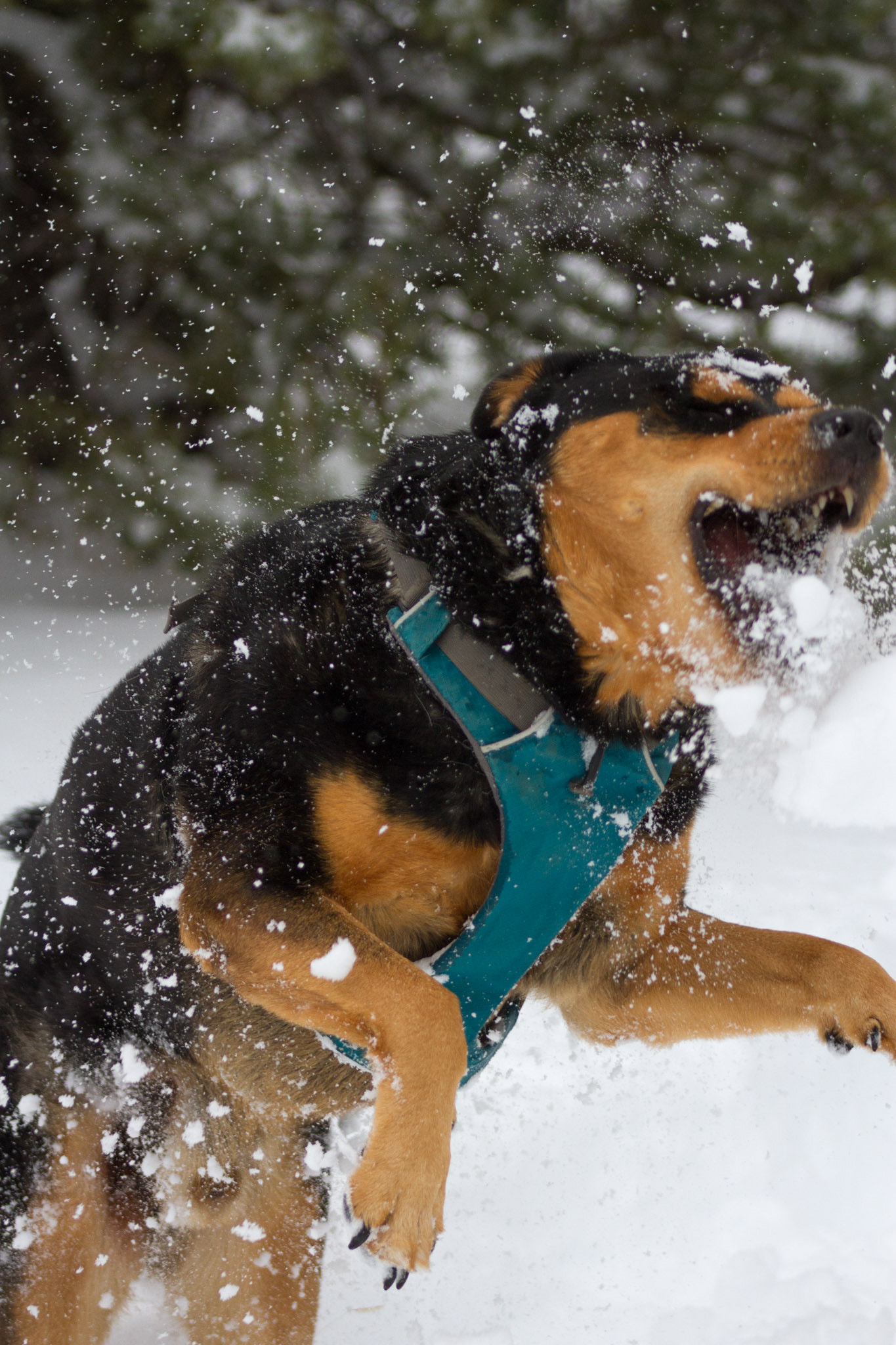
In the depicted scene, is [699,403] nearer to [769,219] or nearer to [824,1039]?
[824,1039]

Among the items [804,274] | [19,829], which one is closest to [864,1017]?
[19,829]

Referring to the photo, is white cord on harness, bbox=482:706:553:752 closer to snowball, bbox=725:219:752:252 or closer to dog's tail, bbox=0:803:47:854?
dog's tail, bbox=0:803:47:854

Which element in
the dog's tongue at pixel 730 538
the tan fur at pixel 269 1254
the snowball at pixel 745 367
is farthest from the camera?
the tan fur at pixel 269 1254

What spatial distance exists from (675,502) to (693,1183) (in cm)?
230

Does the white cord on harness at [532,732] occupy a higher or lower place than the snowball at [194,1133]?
higher

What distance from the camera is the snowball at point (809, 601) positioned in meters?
1.54

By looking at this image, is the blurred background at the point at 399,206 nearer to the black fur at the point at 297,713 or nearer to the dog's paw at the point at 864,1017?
the black fur at the point at 297,713

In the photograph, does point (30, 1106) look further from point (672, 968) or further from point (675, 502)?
point (675, 502)

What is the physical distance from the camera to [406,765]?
5.70 feet

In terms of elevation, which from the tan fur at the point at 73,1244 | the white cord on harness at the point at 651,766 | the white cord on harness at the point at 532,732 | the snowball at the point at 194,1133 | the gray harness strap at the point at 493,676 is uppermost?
the gray harness strap at the point at 493,676

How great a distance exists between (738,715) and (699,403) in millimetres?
632

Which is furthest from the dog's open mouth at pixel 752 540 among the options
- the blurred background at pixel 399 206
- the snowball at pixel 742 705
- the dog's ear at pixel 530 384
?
the blurred background at pixel 399 206

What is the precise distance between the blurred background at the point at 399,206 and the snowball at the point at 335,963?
11.5 feet

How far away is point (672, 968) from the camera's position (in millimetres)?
2152
